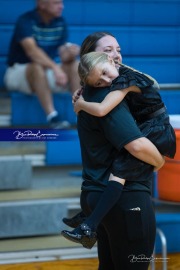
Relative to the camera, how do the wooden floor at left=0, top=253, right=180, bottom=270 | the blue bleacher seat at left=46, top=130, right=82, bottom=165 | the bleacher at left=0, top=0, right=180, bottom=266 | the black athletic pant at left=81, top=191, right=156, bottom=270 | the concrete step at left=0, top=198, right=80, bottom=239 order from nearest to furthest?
the black athletic pant at left=81, top=191, right=156, bottom=270, the wooden floor at left=0, top=253, right=180, bottom=270, the concrete step at left=0, top=198, right=80, bottom=239, the blue bleacher seat at left=46, top=130, right=82, bottom=165, the bleacher at left=0, top=0, right=180, bottom=266

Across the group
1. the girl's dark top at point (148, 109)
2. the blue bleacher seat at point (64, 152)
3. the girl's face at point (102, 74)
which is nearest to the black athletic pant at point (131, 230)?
the girl's dark top at point (148, 109)

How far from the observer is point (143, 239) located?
1.88 metres

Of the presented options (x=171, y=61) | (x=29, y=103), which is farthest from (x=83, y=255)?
(x=171, y=61)

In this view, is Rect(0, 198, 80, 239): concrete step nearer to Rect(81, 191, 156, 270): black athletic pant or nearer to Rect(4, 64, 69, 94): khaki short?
Rect(4, 64, 69, 94): khaki short

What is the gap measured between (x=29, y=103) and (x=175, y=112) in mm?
1131

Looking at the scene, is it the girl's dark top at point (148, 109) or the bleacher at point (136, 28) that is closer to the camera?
the girl's dark top at point (148, 109)

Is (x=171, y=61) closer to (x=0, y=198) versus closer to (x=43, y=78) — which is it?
(x=43, y=78)

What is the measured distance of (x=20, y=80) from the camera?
14.1 ft

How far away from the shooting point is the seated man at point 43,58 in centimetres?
418

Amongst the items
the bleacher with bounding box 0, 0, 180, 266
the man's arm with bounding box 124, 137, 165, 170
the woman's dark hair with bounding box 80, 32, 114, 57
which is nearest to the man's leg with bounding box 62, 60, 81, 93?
the bleacher with bounding box 0, 0, 180, 266

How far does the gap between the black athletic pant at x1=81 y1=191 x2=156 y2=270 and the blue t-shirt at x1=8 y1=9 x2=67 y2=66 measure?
2.63m

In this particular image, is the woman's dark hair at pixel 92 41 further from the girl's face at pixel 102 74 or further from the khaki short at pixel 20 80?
the khaki short at pixel 20 80

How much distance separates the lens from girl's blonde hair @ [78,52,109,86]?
1933 mm

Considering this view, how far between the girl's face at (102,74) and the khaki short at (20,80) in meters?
2.32
